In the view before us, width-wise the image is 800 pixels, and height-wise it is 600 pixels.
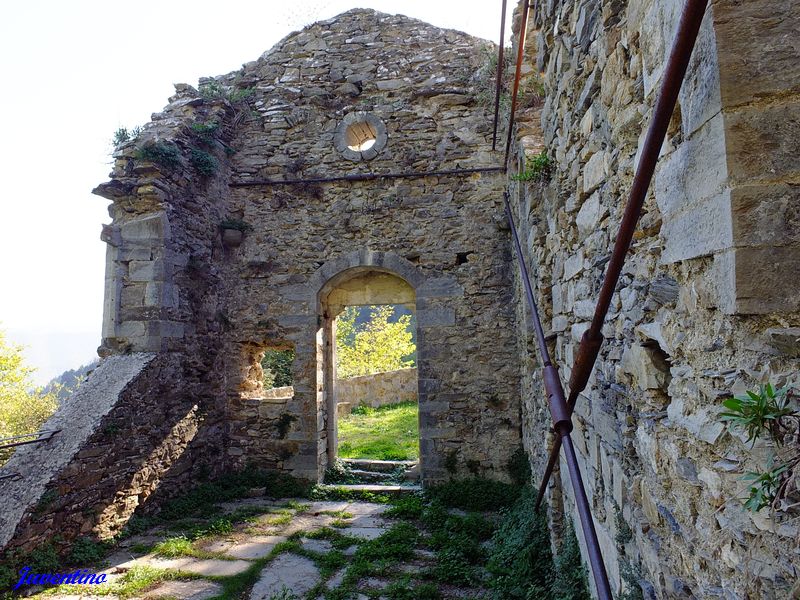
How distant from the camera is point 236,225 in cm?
705

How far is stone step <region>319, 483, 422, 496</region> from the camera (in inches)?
253

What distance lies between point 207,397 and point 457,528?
3.76 meters

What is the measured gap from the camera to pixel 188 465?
20.2ft

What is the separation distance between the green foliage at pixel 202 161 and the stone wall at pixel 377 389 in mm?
8287

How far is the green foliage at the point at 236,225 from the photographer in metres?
7.02

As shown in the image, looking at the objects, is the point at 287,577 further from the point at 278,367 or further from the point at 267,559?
the point at 278,367

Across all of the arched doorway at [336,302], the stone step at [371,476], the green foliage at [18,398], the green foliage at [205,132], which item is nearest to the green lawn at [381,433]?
the stone step at [371,476]

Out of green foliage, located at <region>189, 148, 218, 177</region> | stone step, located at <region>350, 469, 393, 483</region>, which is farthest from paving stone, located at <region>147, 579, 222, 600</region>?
green foliage, located at <region>189, 148, 218, 177</region>

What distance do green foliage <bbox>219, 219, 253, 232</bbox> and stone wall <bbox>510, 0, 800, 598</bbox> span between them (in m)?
5.75

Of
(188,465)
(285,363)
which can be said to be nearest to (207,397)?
(188,465)

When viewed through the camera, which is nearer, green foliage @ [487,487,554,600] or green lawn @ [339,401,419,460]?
green foliage @ [487,487,554,600]

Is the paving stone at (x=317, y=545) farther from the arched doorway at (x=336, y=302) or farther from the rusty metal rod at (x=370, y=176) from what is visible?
the rusty metal rod at (x=370, y=176)

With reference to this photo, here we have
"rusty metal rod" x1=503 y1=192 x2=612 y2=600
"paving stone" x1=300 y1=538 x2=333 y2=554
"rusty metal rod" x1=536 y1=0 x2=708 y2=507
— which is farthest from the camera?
"paving stone" x1=300 y1=538 x2=333 y2=554

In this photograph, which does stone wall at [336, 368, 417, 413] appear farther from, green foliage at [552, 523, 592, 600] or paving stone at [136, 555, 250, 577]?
green foliage at [552, 523, 592, 600]
